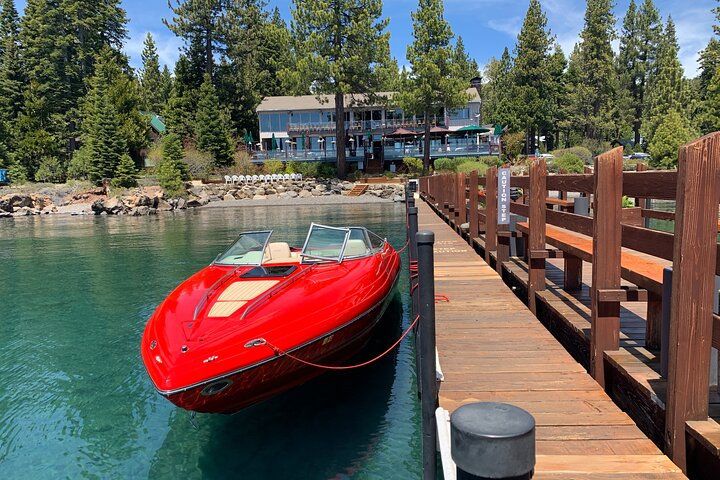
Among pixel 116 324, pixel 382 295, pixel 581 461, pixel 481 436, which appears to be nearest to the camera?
pixel 481 436

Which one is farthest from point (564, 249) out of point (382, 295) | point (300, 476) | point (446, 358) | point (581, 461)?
point (300, 476)

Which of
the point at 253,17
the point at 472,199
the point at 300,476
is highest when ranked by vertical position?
the point at 253,17

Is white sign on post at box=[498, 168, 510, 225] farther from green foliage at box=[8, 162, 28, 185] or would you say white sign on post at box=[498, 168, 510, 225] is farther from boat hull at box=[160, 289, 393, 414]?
green foliage at box=[8, 162, 28, 185]

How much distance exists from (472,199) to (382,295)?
462cm

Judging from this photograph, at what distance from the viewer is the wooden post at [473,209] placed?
10.5 meters

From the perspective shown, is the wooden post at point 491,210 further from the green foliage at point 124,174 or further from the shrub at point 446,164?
the green foliage at point 124,174

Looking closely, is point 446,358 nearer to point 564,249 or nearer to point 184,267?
point 564,249

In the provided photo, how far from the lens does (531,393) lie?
381 centimetres

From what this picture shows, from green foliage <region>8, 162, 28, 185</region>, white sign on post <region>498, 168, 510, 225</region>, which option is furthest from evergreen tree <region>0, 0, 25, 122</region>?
white sign on post <region>498, 168, 510, 225</region>

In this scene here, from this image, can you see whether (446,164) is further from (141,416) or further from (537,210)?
(141,416)

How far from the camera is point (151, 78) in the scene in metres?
76.3

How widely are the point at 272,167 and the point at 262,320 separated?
4523cm

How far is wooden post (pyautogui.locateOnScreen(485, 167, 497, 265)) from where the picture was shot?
855cm

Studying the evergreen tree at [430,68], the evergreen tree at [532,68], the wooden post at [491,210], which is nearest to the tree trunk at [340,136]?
the evergreen tree at [430,68]
